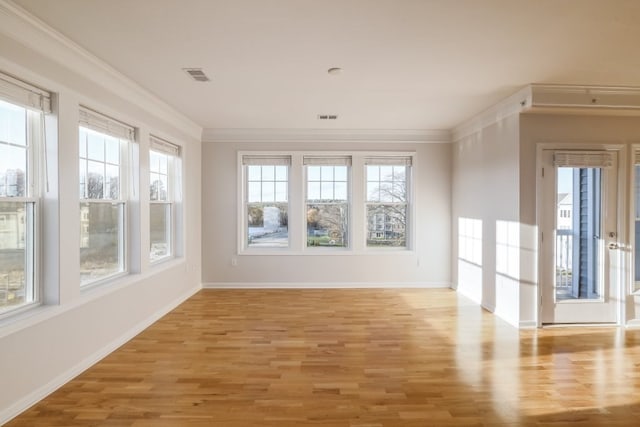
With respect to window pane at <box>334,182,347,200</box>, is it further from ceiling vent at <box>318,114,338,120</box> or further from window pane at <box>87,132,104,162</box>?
window pane at <box>87,132,104,162</box>

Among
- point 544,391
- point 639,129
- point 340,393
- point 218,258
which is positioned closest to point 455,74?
point 639,129

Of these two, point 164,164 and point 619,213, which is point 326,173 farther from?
point 619,213

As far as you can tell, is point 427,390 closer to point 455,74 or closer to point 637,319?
point 455,74

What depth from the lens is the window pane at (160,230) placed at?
4.66 metres

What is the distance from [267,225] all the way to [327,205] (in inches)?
42.4

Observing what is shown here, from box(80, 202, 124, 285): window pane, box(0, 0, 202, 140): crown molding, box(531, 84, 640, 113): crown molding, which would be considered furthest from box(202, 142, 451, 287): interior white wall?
box(531, 84, 640, 113): crown molding

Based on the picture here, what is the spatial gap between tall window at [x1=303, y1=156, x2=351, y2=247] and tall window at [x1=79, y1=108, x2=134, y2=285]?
3.00m

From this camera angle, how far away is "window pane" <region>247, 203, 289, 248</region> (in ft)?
20.5

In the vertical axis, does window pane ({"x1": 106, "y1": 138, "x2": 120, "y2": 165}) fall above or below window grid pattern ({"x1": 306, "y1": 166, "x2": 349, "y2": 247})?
above

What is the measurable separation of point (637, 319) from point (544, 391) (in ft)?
8.18

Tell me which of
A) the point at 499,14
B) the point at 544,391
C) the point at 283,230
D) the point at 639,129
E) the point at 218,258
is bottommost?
the point at 544,391

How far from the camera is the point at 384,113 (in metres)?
4.97

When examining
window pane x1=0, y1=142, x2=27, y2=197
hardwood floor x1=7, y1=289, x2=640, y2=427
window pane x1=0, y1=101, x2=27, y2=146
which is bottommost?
hardwood floor x1=7, y1=289, x2=640, y2=427

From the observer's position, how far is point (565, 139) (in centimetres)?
411
